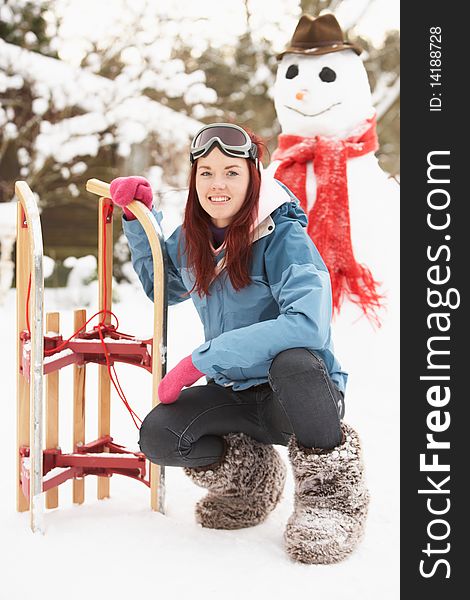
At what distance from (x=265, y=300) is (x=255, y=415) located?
0.29 metres

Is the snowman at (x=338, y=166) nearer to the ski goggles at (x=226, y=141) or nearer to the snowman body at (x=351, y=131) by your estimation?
the snowman body at (x=351, y=131)

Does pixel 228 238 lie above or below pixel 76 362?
above

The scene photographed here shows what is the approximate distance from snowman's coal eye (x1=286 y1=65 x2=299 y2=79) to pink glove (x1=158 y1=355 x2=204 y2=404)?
→ 1.72 m

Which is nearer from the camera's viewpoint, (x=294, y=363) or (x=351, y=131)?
(x=294, y=363)

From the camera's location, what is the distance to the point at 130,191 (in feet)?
6.66

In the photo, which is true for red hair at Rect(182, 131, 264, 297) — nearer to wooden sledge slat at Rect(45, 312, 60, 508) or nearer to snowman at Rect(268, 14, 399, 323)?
wooden sledge slat at Rect(45, 312, 60, 508)

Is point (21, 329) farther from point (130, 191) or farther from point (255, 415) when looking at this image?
point (255, 415)

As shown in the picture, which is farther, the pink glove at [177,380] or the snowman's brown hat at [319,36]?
the snowman's brown hat at [319,36]

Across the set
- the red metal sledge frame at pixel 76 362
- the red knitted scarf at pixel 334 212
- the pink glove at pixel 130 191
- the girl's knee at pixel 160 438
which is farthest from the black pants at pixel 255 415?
the red knitted scarf at pixel 334 212

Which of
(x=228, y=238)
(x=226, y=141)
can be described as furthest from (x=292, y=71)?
(x=228, y=238)

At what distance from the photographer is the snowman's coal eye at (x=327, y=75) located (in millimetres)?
3205

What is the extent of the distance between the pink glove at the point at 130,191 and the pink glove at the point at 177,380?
43 centimetres

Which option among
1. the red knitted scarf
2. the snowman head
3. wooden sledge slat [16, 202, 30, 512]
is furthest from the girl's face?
the snowman head

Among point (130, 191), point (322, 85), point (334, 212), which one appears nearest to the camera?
point (130, 191)
